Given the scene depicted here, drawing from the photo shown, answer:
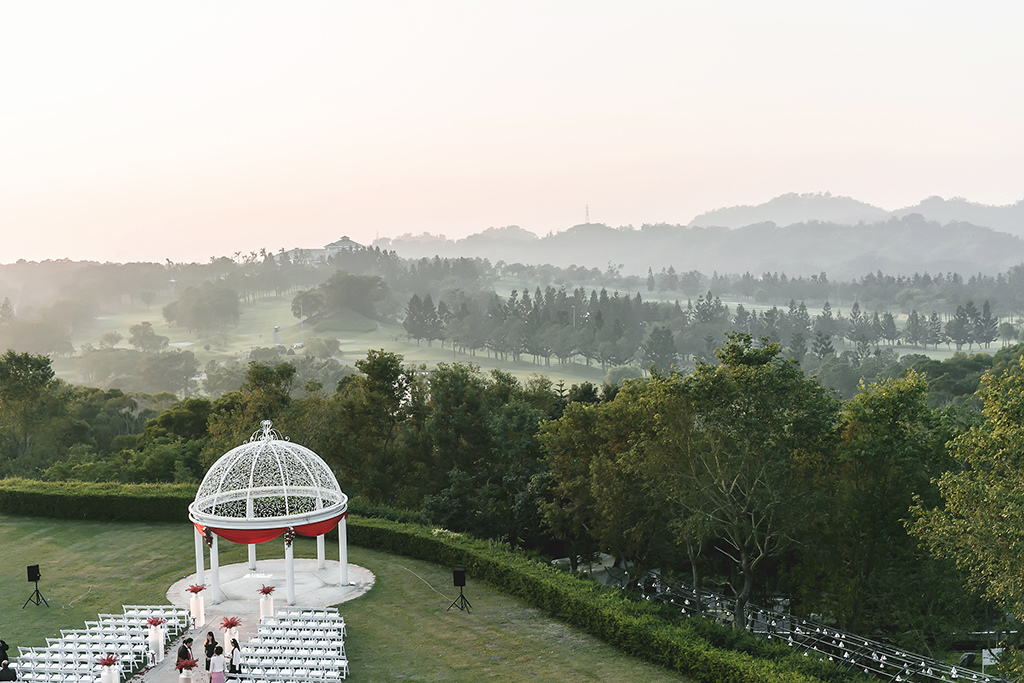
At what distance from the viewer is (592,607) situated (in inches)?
995

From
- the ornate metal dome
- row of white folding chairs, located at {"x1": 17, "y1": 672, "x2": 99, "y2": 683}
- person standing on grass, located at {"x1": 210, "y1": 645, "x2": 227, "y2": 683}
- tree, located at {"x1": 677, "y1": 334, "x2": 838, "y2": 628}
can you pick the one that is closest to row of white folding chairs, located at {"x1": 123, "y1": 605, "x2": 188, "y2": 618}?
the ornate metal dome

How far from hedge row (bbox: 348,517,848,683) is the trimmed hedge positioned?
988 cm

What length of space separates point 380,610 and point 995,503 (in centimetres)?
1887

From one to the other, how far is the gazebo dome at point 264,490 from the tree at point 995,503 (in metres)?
19.1

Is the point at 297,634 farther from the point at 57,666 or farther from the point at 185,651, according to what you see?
the point at 57,666

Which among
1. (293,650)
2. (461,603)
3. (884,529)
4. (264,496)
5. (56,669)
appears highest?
(264,496)

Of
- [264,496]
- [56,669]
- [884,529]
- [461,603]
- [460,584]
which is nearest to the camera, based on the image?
[56,669]

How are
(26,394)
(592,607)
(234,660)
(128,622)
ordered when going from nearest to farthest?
(234,660)
(128,622)
(592,607)
(26,394)

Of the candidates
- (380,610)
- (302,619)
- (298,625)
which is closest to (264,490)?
(380,610)

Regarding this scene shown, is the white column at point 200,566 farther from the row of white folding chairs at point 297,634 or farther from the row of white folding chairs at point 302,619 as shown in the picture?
the row of white folding chairs at point 297,634

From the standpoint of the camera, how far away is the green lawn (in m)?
23.1

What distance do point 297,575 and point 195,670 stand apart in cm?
846

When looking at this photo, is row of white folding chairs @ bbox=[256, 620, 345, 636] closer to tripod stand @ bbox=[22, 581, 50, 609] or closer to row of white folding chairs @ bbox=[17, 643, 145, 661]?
row of white folding chairs @ bbox=[17, 643, 145, 661]

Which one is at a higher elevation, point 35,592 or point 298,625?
point 298,625
